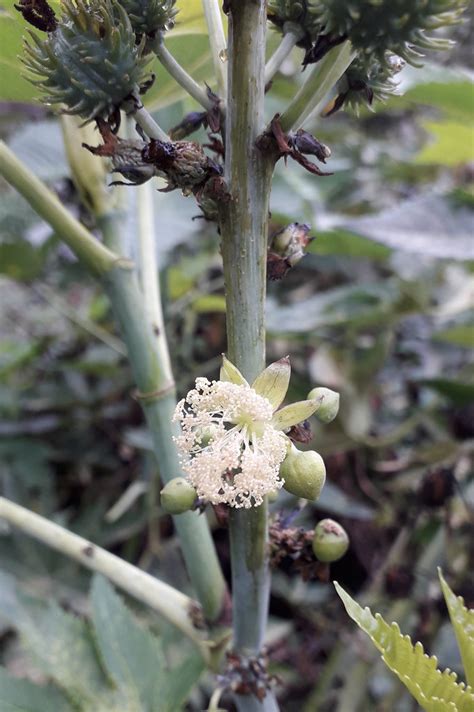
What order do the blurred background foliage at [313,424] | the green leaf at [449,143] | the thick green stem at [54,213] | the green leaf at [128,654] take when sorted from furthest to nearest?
the green leaf at [449,143]
the blurred background foliage at [313,424]
the green leaf at [128,654]
the thick green stem at [54,213]

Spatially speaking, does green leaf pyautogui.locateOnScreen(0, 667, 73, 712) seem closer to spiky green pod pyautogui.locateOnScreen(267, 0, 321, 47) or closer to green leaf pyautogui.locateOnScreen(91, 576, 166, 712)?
green leaf pyautogui.locateOnScreen(91, 576, 166, 712)

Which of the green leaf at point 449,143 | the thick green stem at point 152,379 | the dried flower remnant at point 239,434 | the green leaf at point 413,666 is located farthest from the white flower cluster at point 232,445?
the green leaf at point 449,143

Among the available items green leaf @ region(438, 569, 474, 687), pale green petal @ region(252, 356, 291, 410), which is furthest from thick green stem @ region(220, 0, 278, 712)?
green leaf @ region(438, 569, 474, 687)

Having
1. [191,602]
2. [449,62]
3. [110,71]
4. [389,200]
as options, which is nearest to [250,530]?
[191,602]

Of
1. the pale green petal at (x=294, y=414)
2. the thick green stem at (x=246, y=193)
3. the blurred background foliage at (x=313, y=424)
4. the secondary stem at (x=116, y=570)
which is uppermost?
the thick green stem at (x=246, y=193)

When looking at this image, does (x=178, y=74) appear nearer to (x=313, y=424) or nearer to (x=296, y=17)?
(x=296, y=17)

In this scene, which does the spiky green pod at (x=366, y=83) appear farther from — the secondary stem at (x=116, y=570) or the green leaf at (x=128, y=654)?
the green leaf at (x=128, y=654)

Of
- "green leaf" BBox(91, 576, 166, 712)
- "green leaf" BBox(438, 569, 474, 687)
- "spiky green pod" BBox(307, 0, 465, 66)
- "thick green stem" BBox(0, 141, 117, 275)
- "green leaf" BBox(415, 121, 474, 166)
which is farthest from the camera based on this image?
"green leaf" BBox(415, 121, 474, 166)
